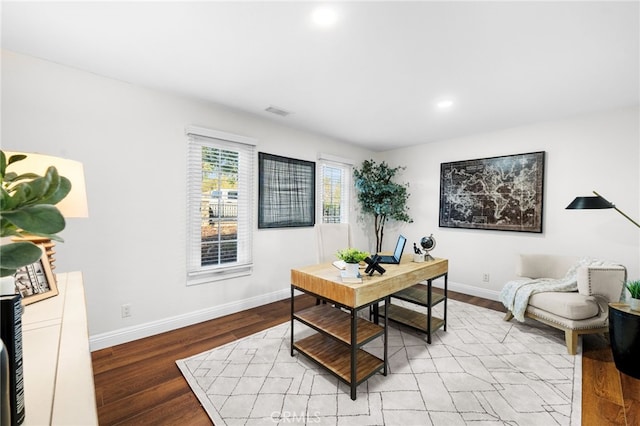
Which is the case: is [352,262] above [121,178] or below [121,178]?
below

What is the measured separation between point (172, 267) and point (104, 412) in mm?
1302

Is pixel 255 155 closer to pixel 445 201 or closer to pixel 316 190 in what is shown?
pixel 316 190

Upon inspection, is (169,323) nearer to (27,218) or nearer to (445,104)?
(27,218)

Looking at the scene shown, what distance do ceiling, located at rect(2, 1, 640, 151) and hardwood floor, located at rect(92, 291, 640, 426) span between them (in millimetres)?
2425

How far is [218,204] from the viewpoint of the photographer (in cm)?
310

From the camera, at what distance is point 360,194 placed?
477 centimetres

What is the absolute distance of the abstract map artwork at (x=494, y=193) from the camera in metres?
3.48

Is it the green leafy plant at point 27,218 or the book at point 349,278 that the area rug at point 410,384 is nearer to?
the book at point 349,278

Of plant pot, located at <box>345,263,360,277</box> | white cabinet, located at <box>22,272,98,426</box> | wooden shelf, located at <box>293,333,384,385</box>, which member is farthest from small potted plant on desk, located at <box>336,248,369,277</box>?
white cabinet, located at <box>22,272,98,426</box>

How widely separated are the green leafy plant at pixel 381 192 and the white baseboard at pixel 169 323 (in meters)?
2.24

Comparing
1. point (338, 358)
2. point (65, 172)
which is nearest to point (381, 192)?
point (338, 358)

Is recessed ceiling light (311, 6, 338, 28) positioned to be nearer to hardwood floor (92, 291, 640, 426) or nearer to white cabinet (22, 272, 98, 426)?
white cabinet (22, 272, 98, 426)

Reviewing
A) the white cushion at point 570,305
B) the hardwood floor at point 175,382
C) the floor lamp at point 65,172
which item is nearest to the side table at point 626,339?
the hardwood floor at point 175,382

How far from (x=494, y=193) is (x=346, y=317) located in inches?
116
